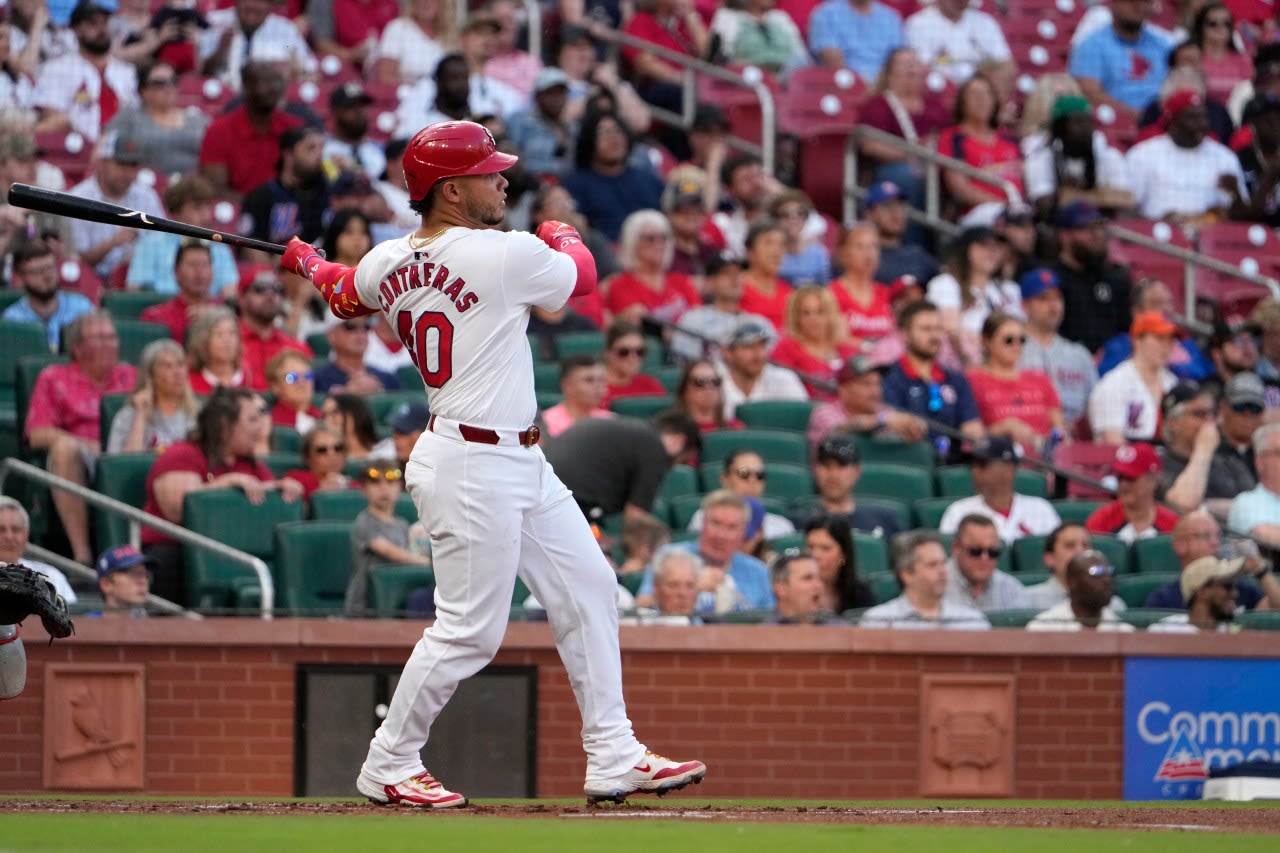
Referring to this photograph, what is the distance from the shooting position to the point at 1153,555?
33.6 ft

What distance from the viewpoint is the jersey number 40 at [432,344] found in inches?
235

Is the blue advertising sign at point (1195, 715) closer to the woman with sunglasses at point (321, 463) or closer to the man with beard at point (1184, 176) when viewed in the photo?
the woman with sunglasses at point (321, 463)

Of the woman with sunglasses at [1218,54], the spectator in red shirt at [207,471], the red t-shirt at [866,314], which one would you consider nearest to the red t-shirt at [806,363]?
the red t-shirt at [866,314]

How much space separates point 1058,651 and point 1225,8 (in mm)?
8083

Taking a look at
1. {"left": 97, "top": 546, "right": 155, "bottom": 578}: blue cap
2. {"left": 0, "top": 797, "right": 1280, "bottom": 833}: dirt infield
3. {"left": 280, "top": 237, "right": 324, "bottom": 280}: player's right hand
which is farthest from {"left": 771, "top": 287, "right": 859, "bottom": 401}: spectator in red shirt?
{"left": 280, "top": 237, "right": 324, "bottom": 280}: player's right hand

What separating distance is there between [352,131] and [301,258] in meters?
6.31

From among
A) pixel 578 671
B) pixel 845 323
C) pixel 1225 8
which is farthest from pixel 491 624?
pixel 1225 8

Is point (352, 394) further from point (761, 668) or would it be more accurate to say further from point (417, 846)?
point (417, 846)

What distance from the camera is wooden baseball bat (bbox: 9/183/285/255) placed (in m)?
6.69

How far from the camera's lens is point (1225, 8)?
15.7 m

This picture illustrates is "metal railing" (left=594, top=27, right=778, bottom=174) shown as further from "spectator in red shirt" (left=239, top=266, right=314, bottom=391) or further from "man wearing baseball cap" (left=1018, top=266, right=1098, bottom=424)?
"spectator in red shirt" (left=239, top=266, right=314, bottom=391)

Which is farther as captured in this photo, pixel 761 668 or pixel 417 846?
pixel 761 668

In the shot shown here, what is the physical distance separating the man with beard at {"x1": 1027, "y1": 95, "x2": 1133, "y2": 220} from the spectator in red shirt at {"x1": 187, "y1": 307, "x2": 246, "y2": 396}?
5.73m

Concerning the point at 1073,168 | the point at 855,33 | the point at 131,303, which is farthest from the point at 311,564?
the point at 855,33
